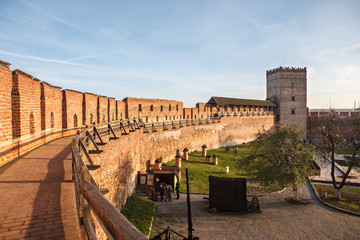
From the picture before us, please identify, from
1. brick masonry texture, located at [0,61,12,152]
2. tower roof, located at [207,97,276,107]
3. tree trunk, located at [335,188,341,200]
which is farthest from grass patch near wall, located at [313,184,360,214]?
tower roof, located at [207,97,276,107]

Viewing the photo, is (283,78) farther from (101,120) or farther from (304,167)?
(101,120)

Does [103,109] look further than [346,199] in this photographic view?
No

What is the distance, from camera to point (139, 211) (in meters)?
10.9

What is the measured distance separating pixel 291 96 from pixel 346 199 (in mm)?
36466

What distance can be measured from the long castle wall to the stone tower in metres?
3.52

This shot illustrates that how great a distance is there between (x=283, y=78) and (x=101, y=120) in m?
44.3

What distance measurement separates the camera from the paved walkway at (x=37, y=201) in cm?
254

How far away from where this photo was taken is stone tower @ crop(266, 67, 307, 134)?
4566 centimetres

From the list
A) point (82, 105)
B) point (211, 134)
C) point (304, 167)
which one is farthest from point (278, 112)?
point (82, 105)

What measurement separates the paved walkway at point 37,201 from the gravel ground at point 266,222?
628 cm

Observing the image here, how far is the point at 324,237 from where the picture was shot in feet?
31.1

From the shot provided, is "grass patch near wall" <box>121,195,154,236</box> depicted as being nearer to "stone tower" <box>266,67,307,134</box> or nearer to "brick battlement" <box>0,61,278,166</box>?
"brick battlement" <box>0,61,278,166</box>

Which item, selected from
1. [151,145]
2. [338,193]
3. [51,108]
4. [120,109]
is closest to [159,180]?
[151,145]

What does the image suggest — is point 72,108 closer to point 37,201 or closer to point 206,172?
point 37,201
